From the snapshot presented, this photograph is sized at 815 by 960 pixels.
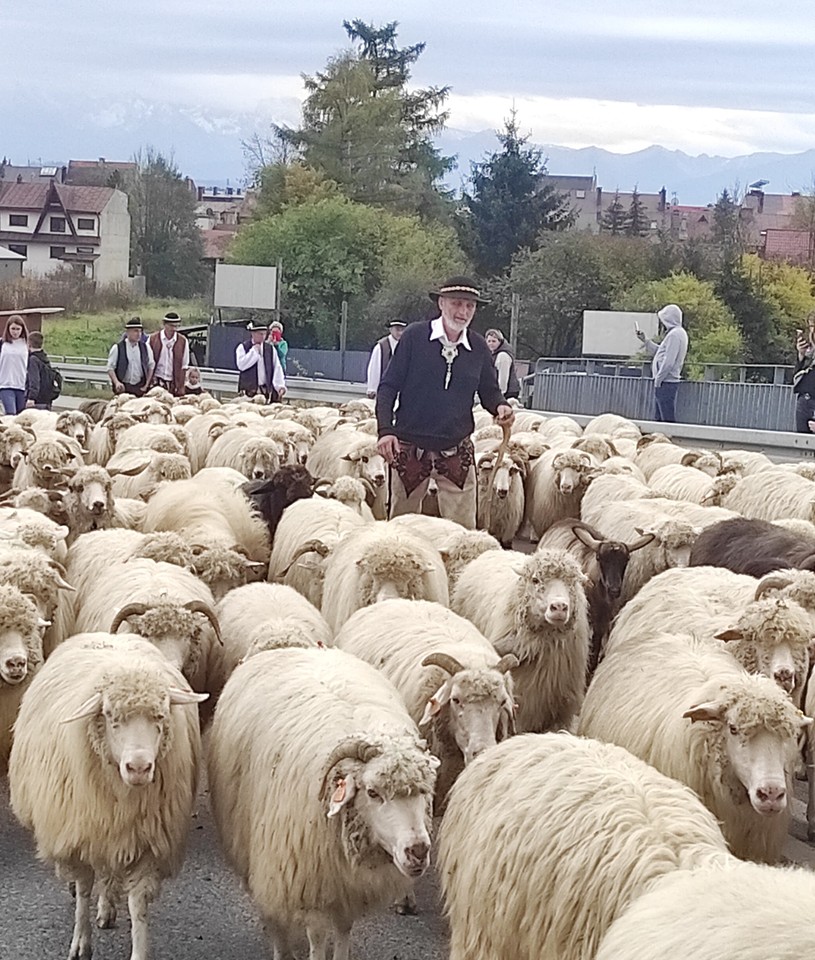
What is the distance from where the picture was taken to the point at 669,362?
16016mm

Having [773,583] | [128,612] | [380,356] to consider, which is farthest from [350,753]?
[380,356]

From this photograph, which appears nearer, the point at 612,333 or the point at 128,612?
the point at 128,612

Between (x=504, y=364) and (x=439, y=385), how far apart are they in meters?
8.03

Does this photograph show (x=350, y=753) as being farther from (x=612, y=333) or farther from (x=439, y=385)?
(x=612, y=333)

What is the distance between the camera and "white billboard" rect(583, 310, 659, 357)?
25172 millimetres

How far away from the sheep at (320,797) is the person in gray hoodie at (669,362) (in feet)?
36.4

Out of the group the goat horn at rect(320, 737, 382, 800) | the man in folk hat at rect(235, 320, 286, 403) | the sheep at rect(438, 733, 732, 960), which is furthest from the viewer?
the man in folk hat at rect(235, 320, 286, 403)

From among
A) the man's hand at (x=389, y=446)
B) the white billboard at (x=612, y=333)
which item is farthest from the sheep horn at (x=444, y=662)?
the white billboard at (x=612, y=333)

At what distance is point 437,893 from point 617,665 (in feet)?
3.97

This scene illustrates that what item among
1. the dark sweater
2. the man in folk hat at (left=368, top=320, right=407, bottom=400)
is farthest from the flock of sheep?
the man in folk hat at (left=368, top=320, right=407, bottom=400)

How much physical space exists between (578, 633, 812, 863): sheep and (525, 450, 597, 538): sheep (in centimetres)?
520

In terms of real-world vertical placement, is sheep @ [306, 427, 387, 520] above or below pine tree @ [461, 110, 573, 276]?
below

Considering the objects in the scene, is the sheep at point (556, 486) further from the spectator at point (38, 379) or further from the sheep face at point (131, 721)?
the spectator at point (38, 379)

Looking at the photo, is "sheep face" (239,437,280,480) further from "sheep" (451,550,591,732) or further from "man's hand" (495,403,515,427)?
"sheep" (451,550,591,732)
